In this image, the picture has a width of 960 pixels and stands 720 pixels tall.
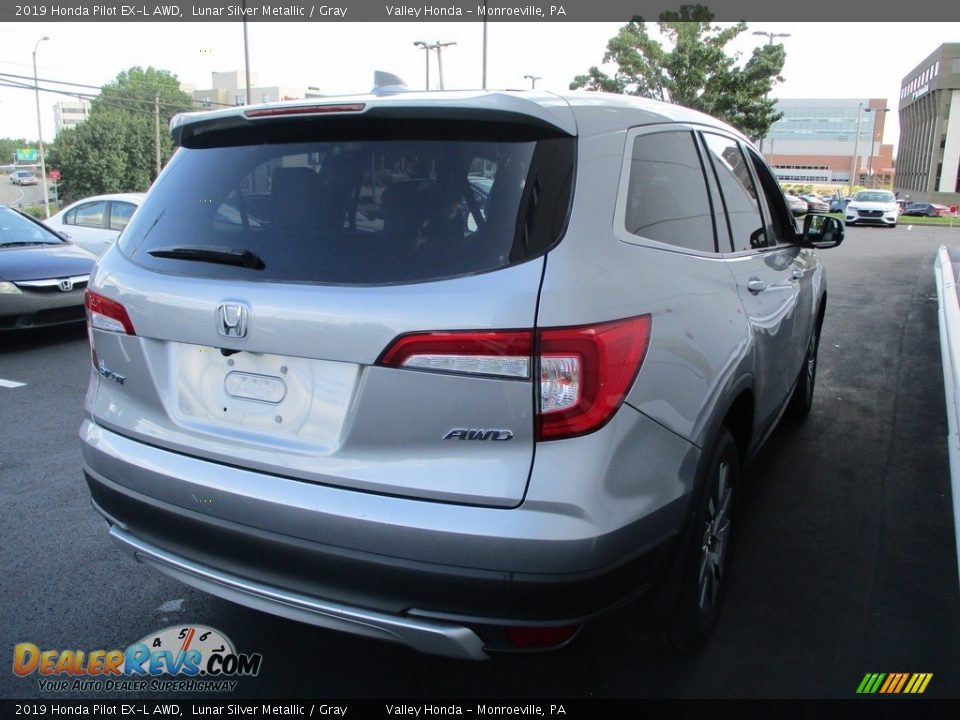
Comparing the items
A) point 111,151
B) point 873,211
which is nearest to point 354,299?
point 873,211

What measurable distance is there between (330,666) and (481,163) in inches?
68.2

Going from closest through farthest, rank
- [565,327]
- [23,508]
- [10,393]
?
[565,327] < [23,508] < [10,393]

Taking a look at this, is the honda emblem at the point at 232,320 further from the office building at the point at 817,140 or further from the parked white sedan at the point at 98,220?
the office building at the point at 817,140

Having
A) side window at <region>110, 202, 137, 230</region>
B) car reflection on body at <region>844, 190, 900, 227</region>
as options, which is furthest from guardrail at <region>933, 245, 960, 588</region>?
car reflection on body at <region>844, 190, 900, 227</region>

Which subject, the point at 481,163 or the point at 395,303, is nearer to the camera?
the point at 395,303

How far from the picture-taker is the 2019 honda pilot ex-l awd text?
1.88 m

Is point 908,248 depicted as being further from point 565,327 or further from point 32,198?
point 32,198

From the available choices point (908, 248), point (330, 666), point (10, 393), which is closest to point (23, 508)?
point (330, 666)

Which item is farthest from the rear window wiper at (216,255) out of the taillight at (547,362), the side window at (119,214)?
the side window at (119,214)

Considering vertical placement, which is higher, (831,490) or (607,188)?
(607,188)

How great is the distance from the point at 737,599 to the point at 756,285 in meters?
1.24

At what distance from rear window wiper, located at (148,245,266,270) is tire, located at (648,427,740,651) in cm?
142

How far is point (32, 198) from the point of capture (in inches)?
3521

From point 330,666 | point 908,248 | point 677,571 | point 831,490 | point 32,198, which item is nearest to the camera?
point 677,571
